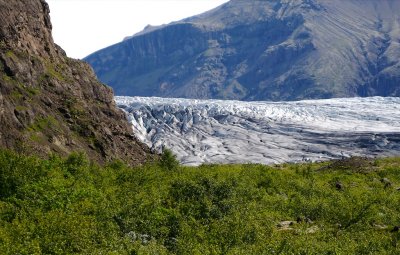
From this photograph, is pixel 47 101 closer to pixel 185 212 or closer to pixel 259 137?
pixel 185 212

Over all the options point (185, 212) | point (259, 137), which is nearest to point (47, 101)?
point (185, 212)

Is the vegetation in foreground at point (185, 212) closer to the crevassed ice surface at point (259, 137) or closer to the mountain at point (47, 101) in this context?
the mountain at point (47, 101)

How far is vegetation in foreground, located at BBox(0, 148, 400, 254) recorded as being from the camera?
32906 millimetres

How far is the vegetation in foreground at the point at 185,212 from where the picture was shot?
32.9 metres

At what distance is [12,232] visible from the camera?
108ft

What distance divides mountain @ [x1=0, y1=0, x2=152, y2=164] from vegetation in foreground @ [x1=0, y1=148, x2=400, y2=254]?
8971mm

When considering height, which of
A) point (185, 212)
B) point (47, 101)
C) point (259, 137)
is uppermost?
point (47, 101)

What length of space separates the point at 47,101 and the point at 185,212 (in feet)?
135

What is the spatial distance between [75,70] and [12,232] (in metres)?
67.1

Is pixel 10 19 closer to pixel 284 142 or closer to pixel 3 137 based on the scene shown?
pixel 3 137

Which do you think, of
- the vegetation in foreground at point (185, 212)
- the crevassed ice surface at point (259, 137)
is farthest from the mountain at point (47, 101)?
the crevassed ice surface at point (259, 137)

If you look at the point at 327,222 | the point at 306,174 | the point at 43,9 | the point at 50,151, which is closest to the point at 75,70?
the point at 43,9

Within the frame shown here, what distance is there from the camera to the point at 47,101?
78250 mm

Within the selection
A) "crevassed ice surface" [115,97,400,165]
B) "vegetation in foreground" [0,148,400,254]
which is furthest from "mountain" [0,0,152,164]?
"crevassed ice surface" [115,97,400,165]
